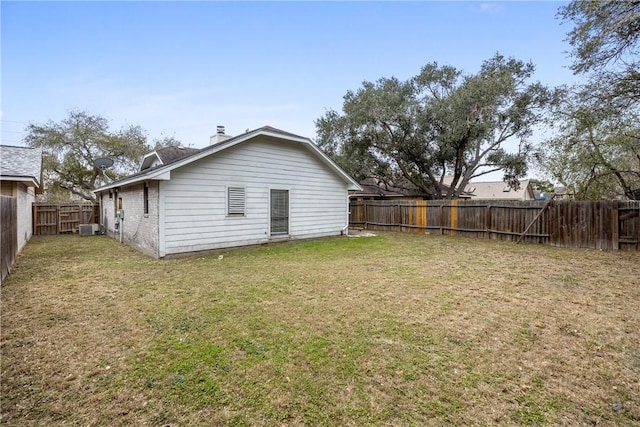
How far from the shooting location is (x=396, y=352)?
3105mm

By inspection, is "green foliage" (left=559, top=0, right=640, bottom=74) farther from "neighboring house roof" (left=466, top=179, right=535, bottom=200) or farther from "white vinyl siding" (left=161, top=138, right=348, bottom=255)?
"neighboring house roof" (left=466, top=179, right=535, bottom=200)

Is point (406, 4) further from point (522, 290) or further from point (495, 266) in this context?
point (522, 290)

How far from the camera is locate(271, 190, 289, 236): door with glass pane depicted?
10.2 metres

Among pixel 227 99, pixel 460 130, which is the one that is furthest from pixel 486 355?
pixel 227 99

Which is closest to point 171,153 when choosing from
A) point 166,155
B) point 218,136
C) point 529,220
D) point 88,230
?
point 166,155

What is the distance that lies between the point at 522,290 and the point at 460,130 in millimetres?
12276

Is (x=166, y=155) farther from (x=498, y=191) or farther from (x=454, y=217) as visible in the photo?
(x=498, y=191)

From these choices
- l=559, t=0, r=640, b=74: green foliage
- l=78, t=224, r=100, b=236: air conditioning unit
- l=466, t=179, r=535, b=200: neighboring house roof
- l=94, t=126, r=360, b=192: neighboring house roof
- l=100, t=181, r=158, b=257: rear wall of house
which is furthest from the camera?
l=466, t=179, r=535, b=200: neighboring house roof

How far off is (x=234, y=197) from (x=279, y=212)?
5.82 ft

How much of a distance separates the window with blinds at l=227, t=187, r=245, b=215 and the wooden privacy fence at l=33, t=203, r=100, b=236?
11715 millimetres

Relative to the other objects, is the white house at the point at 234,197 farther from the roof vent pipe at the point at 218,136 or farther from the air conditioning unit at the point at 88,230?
the air conditioning unit at the point at 88,230

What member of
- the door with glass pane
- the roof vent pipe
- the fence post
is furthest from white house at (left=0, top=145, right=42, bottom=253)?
the fence post

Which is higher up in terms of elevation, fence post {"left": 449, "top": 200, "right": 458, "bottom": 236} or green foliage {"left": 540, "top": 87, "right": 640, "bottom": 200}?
green foliage {"left": 540, "top": 87, "right": 640, "bottom": 200}

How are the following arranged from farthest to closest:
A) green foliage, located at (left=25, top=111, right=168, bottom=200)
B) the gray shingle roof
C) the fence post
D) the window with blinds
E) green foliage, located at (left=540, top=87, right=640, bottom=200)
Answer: green foliage, located at (left=25, top=111, right=168, bottom=200) → the gray shingle roof → the fence post → the window with blinds → green foliage, located at (left=540, top=87, right=640, bottom=200)
